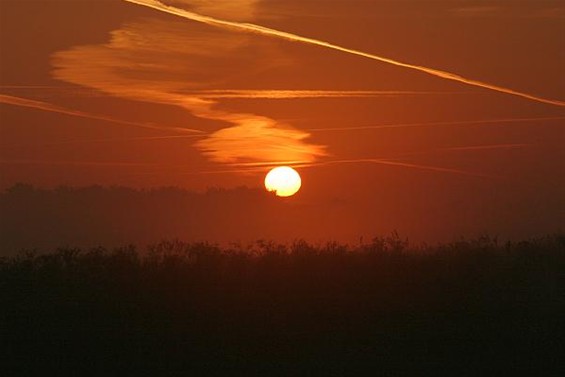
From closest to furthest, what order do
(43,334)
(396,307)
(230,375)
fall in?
(230,375)
(43,334)
(396,307)

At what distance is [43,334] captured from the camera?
55.6 ft

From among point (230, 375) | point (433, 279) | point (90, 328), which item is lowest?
point (230, 375)

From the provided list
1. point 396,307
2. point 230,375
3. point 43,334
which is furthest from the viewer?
point 396,307

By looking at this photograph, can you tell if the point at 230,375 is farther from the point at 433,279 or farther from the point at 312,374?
the point at 433,279

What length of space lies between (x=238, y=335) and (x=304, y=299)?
1765 mm

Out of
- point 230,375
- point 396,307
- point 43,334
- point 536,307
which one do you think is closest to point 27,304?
point 43,334

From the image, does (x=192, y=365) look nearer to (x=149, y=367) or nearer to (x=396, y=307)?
(x=149, y=367)

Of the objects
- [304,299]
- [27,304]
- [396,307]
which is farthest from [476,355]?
[27,304]

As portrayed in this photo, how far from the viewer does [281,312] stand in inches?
709

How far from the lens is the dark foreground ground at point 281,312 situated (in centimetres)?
1634

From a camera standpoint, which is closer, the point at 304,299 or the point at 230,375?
the point at 230,375

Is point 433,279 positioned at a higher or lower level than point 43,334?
higher

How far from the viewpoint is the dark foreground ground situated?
16.3m

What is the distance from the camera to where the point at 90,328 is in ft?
56.5
